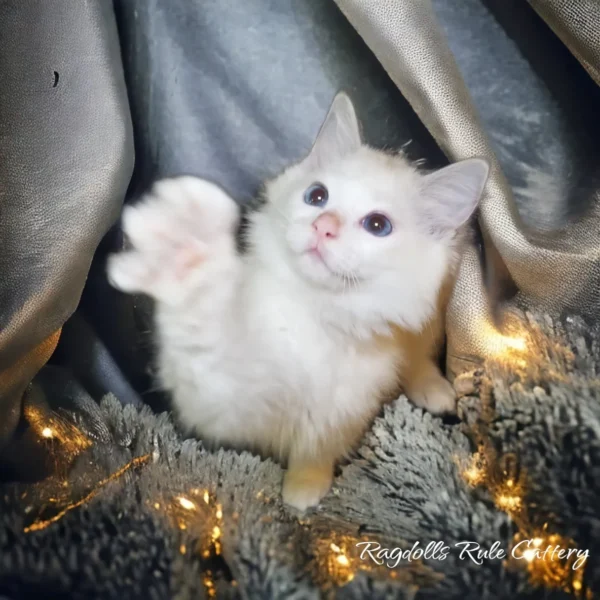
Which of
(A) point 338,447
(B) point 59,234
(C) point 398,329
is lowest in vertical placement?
(A) point 338,447

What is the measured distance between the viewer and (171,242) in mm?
708

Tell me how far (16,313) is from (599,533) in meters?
0.62

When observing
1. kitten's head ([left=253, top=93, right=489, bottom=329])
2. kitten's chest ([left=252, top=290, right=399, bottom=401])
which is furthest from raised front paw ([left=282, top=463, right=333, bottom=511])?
kitten's head ([left=253, top=93, right=489, bottom=329])

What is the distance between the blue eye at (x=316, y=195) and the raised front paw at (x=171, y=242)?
0.11 meters

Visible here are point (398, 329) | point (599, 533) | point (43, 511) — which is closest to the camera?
point (599, 533)

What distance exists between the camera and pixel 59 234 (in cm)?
69

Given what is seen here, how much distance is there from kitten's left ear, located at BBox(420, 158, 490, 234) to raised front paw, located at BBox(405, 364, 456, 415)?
0.69 ft

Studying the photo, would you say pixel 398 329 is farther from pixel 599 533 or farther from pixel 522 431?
pixel 599 533

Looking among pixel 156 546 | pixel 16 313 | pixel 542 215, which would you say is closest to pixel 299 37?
pixel 542 215

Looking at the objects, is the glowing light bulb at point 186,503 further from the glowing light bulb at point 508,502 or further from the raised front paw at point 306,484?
the glowing light bulb at point 508,502

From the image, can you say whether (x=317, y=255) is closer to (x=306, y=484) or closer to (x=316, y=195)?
A: (x=316, y=195)

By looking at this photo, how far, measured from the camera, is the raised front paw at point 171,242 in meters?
0.70

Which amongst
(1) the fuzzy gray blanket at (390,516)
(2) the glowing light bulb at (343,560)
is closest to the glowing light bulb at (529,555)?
(1) the fuzzy gray blanket at (390,516)

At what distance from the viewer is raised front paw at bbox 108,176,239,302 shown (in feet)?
2.29
